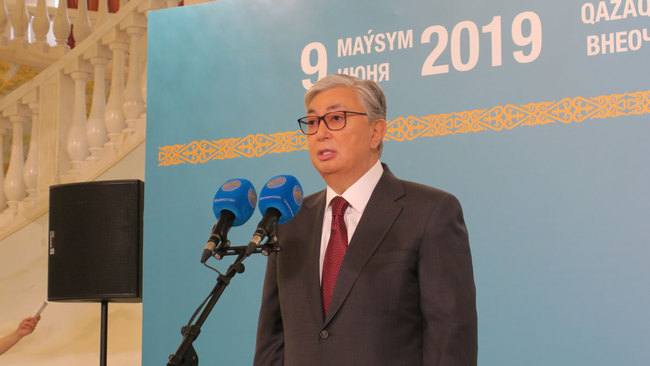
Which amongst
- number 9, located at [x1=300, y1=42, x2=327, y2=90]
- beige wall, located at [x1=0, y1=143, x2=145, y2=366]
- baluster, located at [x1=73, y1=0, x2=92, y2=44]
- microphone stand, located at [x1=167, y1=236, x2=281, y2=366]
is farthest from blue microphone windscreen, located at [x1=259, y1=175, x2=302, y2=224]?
baluster, located at [x1=73, y1=0, x2=92, y2=44]

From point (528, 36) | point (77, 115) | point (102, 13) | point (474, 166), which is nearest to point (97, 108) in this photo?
point (77, 115)

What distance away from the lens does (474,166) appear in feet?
11.1

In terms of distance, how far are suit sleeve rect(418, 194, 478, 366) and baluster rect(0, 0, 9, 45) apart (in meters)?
5.93

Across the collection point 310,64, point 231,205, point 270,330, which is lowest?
point 270,330

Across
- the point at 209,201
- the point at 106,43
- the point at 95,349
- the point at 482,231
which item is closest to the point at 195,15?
the point at 209,201

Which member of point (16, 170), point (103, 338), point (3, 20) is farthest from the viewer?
point (3, 20)

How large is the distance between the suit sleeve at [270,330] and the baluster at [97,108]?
3502mm

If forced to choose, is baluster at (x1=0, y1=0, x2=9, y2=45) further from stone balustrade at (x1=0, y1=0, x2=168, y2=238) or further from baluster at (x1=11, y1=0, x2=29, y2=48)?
stone balustrade at (x1=0, y1=0, x2=168, y2=238)

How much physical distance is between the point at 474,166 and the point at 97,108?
10.6 feet

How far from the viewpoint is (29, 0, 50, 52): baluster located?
7.38 meters

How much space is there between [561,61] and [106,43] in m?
3.55

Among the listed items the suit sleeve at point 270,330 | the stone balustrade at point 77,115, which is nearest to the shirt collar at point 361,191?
the suit sleeve at point 270,330

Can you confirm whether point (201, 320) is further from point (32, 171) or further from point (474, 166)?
point (32, 171)

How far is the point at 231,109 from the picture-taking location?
12.8 ft
